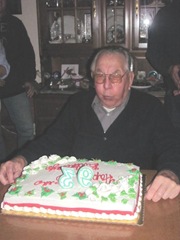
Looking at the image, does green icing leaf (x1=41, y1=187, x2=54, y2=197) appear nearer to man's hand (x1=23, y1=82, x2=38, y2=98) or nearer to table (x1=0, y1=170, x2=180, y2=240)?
table (x1=0, y1=170, x2=180, y2=240)

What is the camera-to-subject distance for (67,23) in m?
3.45

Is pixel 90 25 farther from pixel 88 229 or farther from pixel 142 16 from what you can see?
pixel 88 229

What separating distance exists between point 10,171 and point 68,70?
2304 millimetres

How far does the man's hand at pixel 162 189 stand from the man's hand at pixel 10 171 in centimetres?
57

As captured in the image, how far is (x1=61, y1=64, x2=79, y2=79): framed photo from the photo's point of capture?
12.0ft

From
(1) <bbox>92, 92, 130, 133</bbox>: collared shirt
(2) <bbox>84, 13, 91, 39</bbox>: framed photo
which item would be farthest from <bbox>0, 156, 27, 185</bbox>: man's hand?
(2) <bbox>84, 13, 91, 39</bbox>: framed photo

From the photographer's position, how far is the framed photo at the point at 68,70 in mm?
3656

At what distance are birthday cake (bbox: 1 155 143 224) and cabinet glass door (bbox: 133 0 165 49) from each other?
6.95 feet

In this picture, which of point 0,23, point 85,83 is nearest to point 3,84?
point 0,23

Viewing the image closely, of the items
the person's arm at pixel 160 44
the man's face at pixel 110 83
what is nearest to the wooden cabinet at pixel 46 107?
the person's arm at pixel 160 44

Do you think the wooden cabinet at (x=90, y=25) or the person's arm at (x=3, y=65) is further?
the wooden cabinet at (x=90, y=25)

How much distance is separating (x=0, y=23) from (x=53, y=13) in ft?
2.32

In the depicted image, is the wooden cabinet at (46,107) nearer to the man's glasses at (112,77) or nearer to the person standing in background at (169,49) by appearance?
the person standing in background at (169,49)

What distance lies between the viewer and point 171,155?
1536 millimetres
